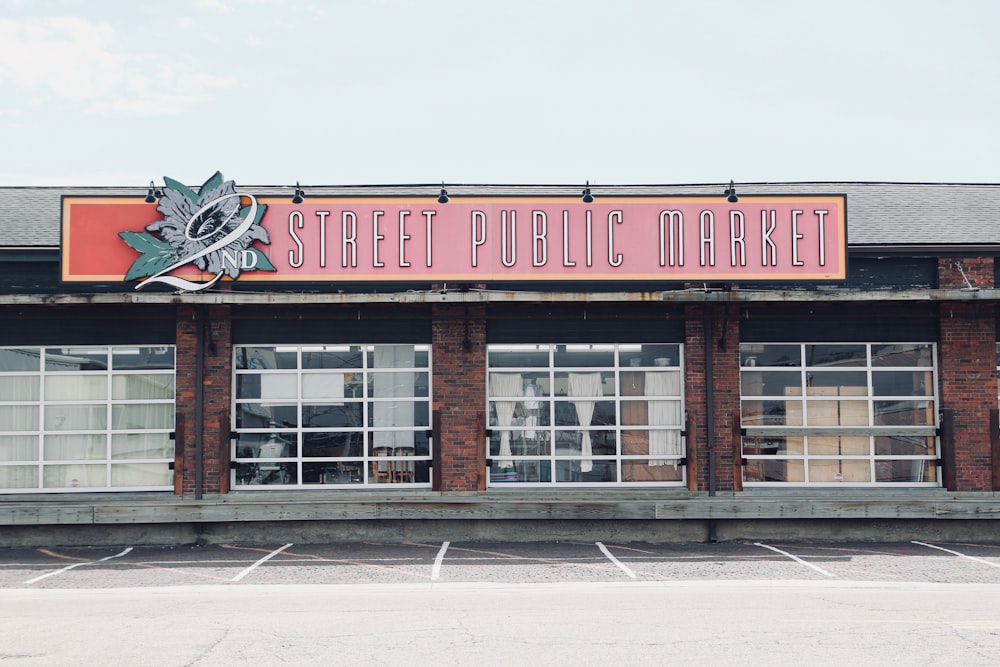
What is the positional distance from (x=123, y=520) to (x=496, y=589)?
22.9 feet

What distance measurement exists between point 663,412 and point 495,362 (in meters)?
3.15

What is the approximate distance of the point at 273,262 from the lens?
15914 millimetres

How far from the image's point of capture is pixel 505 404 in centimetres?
1662

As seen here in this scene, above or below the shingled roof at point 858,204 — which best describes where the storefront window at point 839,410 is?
below

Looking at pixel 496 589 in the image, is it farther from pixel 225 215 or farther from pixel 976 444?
pixel 976 444

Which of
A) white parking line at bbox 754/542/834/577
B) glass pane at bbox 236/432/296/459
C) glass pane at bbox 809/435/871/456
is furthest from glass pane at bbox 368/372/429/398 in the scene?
glass pane at bbox 809/435/871/456

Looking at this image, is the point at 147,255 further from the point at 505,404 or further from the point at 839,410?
the point at 839,410

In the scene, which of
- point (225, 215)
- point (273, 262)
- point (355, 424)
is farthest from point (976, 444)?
point (225, 215)

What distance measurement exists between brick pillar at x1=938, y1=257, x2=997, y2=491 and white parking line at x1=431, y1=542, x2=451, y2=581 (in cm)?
890

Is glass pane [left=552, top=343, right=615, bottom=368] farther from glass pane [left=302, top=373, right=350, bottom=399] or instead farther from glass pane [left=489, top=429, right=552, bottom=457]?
glass pane [left=302, top=373, right=350, bottom=399]

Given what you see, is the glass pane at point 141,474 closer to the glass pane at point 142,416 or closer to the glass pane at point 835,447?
the glass pane at point 142,416

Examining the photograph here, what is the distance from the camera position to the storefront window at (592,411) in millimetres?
16625

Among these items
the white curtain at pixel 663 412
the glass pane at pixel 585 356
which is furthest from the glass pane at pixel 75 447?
the white curtain at pixel 663 412

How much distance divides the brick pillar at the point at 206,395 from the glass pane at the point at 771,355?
9.22 meters
